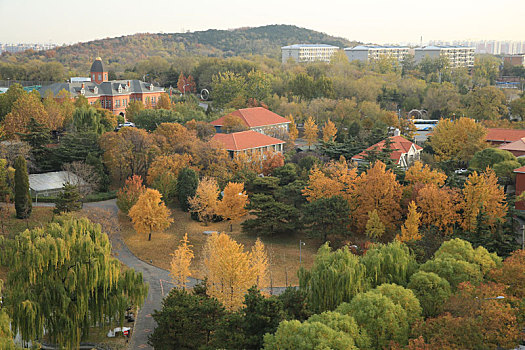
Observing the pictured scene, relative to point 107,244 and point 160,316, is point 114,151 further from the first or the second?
point 160,316

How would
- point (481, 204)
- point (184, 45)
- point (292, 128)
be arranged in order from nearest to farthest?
1. point (481, 204)
2. point (292, 128)
3. point (184, 45)

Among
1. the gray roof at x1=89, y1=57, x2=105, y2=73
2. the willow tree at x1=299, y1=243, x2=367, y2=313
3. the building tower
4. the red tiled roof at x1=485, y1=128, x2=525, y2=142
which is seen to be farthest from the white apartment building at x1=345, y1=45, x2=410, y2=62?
the willow tree at x1=299, y1=243, x2=367, y2=313

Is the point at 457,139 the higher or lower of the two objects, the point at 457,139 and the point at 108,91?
the lower

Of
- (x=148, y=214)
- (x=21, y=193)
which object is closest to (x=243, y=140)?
(x=148, y=214)

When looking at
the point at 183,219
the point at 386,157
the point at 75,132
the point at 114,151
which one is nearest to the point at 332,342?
the point at 183,219

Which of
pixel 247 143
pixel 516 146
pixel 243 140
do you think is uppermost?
pixel 516 146

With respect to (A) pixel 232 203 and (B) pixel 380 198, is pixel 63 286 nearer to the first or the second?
(A) pixel 232 203
